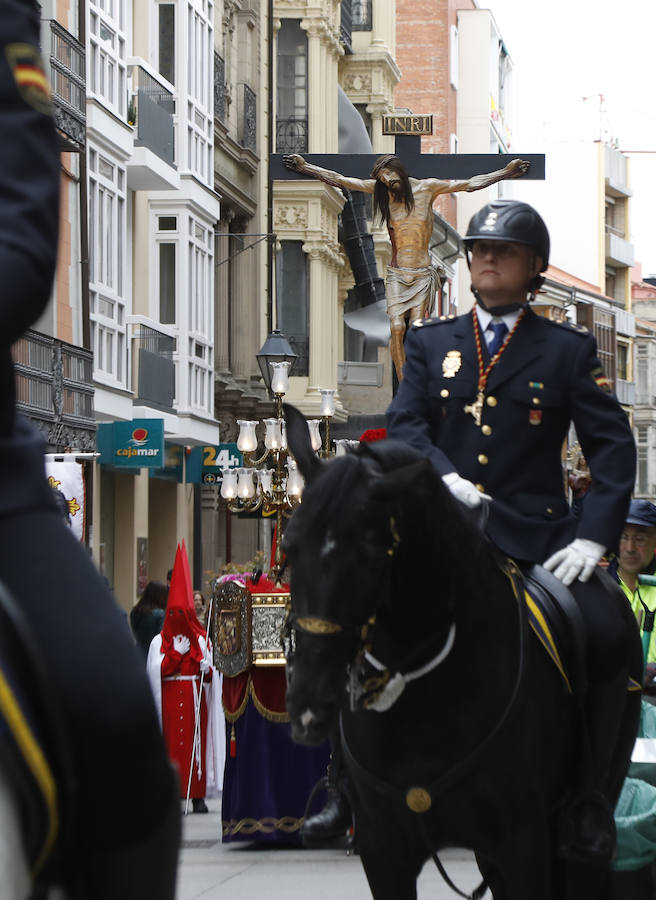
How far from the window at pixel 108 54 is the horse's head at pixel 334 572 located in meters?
22.2

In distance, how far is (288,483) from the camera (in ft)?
51.4

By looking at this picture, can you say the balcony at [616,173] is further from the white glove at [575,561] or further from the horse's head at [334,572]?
the horse's head at [334,572]

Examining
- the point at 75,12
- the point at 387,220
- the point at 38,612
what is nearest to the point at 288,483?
the point at 387,220

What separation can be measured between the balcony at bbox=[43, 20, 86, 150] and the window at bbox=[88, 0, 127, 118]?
183cm

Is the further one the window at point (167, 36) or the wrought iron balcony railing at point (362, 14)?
the wrought iron balcony railing at point (362, 14)

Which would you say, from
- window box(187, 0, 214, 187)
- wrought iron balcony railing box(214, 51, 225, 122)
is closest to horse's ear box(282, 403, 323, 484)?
window box(187, 0, 214, 187)

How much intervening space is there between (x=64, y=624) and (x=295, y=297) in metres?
38.8

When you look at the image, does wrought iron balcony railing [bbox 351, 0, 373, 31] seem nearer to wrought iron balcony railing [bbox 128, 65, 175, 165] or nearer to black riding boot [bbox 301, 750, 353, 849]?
wrought iron balcony railing [bbox 128, 65, 175, 165]

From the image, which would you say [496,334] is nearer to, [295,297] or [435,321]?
[435,321]

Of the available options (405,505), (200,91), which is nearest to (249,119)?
(200,91)

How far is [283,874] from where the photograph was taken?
10.5 m

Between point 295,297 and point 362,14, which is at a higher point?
point 362,14

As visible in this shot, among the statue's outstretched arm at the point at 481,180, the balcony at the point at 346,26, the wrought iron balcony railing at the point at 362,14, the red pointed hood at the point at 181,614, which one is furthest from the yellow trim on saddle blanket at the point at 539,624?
the wrought iron balcony railing at the point at 362,14

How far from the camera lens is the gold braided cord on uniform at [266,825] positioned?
11.9 meters
